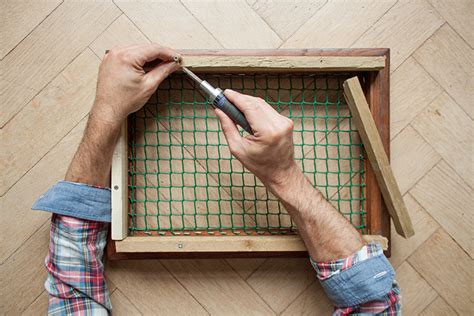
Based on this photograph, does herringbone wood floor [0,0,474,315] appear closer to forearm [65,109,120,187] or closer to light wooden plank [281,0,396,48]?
light wooden plank [281,0,396,48]

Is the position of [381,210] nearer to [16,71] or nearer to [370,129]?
[370,129]

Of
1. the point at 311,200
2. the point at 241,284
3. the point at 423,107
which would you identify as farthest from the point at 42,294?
the point at 423,107

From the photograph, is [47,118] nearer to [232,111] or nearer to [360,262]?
[232,111]

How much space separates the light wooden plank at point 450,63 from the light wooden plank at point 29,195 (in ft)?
2.80

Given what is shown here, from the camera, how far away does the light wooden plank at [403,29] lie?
0.94 meters

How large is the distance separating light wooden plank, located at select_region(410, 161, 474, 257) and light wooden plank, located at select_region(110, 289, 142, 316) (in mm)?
726

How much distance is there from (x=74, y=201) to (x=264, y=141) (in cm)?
42

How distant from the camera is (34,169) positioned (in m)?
0.95

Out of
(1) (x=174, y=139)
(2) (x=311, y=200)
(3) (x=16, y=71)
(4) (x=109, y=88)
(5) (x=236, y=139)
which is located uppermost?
(3) (x=16, y=71)

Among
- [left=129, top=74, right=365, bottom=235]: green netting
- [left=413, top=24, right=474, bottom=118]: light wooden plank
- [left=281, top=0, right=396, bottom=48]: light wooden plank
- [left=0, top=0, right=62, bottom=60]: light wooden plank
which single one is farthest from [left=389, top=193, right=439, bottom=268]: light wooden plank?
[left=0, top=0, right=62, bottom=60]: light wooden plank

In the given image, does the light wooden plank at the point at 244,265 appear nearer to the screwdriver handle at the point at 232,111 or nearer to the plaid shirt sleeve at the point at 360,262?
the plaid shirt sleeve at the point at 360,262

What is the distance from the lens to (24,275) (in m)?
0.96

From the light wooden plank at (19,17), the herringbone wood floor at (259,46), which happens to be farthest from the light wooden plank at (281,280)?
the light wooden plank at (19,17)

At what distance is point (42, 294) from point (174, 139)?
1.62 ft
